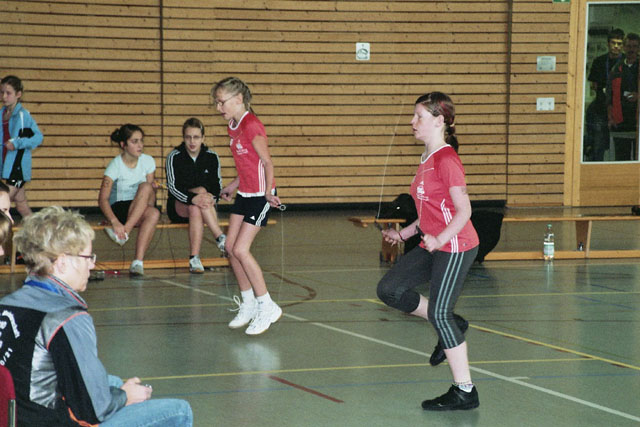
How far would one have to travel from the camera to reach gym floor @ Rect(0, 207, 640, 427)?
4199mm

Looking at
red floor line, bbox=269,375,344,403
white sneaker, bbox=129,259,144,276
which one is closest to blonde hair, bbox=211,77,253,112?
red floor line, bbox=269,375,344,403

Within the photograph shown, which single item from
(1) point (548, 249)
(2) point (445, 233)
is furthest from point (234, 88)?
(1) point (548, 249)

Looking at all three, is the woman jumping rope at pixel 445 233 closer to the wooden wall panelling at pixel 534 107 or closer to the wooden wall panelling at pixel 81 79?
the wooden wall panelling at pixel 81 79

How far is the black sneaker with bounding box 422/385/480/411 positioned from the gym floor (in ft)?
0.13

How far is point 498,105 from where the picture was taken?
45.9 feet

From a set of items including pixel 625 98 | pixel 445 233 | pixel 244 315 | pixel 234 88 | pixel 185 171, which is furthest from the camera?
pixel 625 98

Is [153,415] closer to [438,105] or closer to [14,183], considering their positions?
[438,105]

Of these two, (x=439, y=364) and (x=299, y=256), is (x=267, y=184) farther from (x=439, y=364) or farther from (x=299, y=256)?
(x=299, y=256)

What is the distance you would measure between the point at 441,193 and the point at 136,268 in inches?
172

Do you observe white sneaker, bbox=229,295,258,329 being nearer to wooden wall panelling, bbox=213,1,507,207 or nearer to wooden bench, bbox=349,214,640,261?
wooden bench, bbox=349,214,640,261

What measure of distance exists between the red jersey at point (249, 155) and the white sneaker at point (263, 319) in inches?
28.4

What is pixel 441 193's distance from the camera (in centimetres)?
421

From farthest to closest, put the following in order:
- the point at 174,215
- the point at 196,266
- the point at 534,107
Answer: the point at 534,107 < the point at 174,215 < the point at 196,266

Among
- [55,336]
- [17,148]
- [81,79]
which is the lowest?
[55,336]
